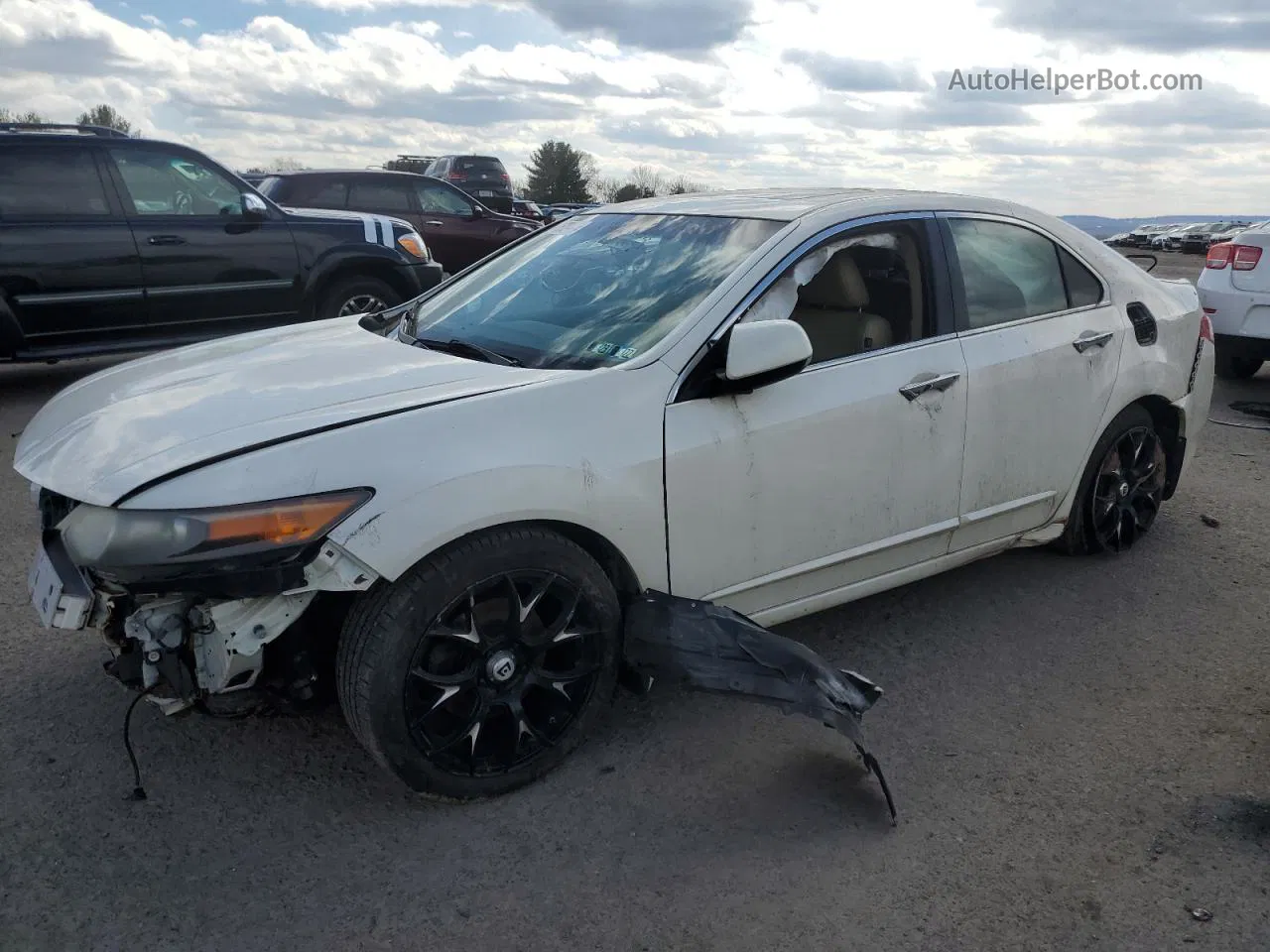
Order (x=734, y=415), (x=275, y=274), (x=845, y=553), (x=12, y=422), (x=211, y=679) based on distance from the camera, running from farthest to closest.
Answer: (x=275, y=274) → (x=12, y=422) → (x=845, y=553) → (x=734, y=415) → (x=211, y=679)

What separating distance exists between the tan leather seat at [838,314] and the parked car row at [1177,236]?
41.7 meters

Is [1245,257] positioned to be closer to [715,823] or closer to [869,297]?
[869,297]

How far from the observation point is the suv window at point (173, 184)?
748 centimetres

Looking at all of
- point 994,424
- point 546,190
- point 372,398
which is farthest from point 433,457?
point 546,190

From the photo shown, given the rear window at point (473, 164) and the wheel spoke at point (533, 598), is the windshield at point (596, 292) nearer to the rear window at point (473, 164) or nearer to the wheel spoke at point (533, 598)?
the wheel spoke at point (533, 598)

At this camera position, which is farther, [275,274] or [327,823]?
[275,274]

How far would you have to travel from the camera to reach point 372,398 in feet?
9.20

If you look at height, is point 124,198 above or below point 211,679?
above

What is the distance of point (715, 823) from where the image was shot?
2.75 metres

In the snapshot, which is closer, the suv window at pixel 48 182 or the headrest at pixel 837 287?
the headrest at pixel 837 287

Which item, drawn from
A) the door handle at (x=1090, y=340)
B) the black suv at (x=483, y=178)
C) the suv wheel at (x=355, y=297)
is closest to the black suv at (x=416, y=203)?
the suv wheel at (x=355, y=297)

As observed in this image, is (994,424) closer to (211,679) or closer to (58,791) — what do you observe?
(211,679)

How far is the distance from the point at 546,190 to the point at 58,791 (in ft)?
201

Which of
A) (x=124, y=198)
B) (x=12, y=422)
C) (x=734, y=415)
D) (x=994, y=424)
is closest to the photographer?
(x=734, y=415)
